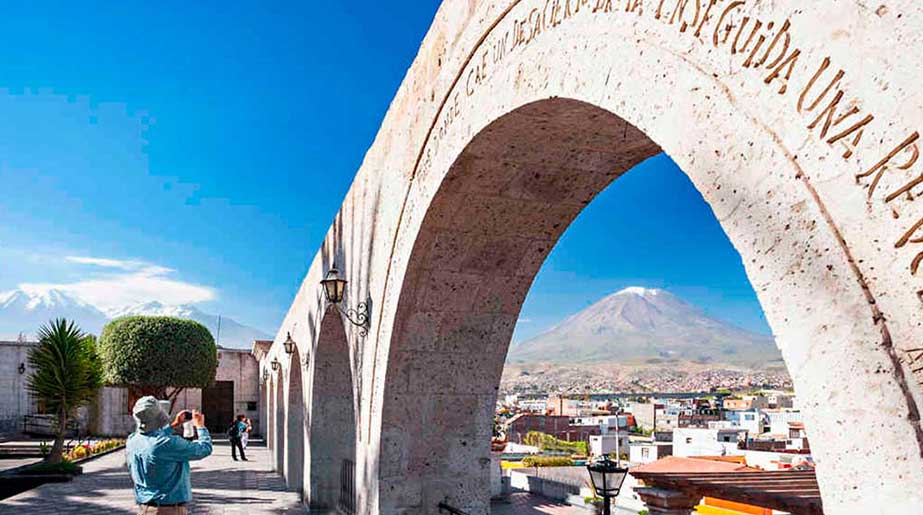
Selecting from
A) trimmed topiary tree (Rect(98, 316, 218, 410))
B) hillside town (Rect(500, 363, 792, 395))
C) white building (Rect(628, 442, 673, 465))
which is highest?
trimmed topiary tree (Rect(98, 316, 218, 410))

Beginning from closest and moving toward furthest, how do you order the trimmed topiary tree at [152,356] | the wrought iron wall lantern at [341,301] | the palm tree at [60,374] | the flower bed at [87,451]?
the wrought iron wall lantern at [341,301] → the palm tree at [60,374] → the flower bed at [87,451] → the trimmed topiary tree at [152,356]

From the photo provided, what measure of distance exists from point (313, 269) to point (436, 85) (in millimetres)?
6609

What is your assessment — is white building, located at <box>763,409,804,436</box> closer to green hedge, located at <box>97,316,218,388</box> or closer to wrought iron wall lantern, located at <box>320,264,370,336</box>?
green hedge, located at <box>97,316,218,388</box>

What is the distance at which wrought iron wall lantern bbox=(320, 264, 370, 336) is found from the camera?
6082mm

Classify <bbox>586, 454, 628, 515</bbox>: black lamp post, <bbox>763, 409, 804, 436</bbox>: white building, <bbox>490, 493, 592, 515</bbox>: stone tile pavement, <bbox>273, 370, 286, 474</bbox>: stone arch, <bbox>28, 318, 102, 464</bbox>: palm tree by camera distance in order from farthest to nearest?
<bbox>763, 409, 804, 436</bbox>: white building
<bbox>273, 370, 286, 474</bbox>: stone arch
<bbox>28, 318, 102, 464</bbox>: palm tree
<bbox>490, 493, 592, 515</bbox>: stone tile pavement
<bbox>586, 454, 628, 515</bbox>: black lamp post

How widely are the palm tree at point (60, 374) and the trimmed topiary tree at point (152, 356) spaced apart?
6476 mm

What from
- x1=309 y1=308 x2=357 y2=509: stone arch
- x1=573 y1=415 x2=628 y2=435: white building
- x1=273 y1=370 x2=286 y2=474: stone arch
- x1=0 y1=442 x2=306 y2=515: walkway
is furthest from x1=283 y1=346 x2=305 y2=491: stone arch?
x1=573 y1=415 x2=628 y2=435: white building

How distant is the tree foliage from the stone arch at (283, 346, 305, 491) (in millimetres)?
10377

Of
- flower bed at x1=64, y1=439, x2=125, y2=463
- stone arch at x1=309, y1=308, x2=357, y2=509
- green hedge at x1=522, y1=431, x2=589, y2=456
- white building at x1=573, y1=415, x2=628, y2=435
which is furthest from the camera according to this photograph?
white building at x1=573, y1=415, x2=628, y2=435

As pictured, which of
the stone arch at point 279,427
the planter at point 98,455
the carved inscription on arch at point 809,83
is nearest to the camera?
the carved inscription on arch at point 809,83

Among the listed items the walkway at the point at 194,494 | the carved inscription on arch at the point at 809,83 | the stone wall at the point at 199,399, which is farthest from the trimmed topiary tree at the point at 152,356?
the carved inscription on arch at the point at 809,83

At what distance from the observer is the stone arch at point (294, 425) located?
→ 40.9 ft

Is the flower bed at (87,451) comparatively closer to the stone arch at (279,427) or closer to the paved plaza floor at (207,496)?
the paved plaza floor at (207,496)

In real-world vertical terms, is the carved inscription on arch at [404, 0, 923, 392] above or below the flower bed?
above
